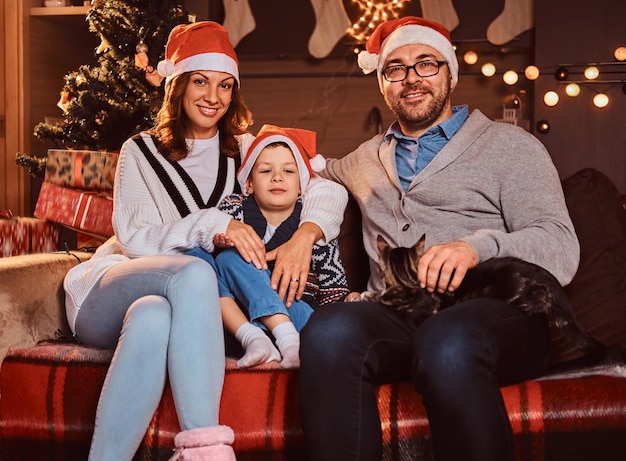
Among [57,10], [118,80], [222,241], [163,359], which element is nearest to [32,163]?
[118,80]

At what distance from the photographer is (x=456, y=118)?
6.98 ft

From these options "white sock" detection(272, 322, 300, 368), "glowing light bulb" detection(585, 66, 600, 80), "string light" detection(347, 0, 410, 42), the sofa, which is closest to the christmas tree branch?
the sofa

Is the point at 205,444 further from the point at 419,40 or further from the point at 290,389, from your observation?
the point at 419,40

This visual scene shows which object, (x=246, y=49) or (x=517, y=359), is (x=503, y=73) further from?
(x=517, y=359)

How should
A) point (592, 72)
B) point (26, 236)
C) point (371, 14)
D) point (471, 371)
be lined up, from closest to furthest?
point (471, 371) < point (26, 236) < point (592, 72) < point (371, 14)

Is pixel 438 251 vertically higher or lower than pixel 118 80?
lower

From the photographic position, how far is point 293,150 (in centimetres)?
216

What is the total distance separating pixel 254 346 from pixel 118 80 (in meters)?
2.25

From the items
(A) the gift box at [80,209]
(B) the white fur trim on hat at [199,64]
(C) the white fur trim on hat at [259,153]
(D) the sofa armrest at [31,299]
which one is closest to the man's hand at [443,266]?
(C) the white fur trim on hat at [259,153]

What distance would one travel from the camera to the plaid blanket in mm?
1605

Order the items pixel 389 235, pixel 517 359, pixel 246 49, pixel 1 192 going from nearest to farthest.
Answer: pixel 517 359 → pixel 389 235 → pixel 1 192 → pixel 246 49

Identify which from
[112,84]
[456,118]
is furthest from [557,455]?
[112,84]

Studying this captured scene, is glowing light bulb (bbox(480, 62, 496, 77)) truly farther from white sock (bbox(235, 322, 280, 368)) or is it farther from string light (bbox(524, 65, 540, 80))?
white sock (bbox(235, 322, 280, 368))

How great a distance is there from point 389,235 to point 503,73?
2514 millimetres
